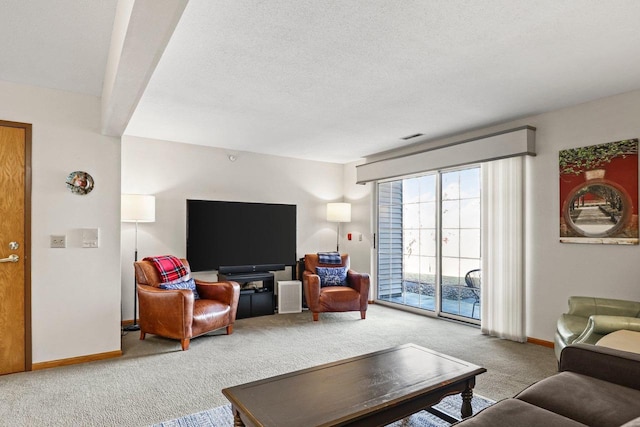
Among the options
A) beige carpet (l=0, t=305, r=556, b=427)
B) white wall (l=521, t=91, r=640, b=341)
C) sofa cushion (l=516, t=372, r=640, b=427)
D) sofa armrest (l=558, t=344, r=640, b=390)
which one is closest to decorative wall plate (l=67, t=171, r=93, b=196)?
beige carpet (l=0, t=305, r=556, b=427)

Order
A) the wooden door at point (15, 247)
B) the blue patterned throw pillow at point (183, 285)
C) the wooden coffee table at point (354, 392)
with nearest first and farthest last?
the wooden coffee table at point (354, 392)
the wooden door at point (15, 247)
the blue patterned throw pillow at point (183, 285)

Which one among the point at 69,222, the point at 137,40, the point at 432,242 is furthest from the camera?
the point at 432,242

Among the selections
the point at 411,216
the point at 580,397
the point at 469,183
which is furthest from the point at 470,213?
the point at 580,397

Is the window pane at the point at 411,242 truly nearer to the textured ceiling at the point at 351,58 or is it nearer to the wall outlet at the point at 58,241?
the textured ceiling at the point at 351,58

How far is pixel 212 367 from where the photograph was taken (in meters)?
3.29

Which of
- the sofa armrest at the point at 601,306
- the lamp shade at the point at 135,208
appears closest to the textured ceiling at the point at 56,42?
the lamp shade at the point at 135,208

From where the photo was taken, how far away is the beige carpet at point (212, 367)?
2.54 meters

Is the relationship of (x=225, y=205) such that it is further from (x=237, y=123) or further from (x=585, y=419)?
(x=585, y=419)

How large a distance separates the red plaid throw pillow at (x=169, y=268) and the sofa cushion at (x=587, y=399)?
3577 millimetres

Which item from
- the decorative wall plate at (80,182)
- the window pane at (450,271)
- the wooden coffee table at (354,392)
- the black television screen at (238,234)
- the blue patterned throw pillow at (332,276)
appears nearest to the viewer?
the wooden coffee table at (354,392)

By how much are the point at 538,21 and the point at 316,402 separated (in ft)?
7.94

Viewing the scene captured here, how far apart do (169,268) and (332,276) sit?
2196 mm

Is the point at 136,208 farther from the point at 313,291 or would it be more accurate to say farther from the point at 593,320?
the point at 593,320

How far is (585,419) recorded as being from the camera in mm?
1553
